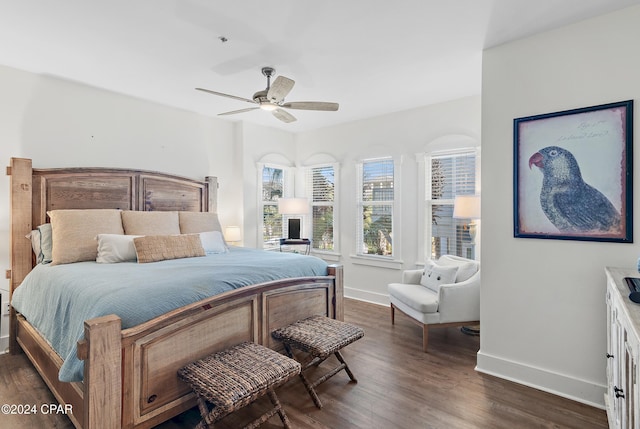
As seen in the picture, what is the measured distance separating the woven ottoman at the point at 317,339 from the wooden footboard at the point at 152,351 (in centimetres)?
16

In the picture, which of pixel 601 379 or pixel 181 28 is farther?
pixel 181 28

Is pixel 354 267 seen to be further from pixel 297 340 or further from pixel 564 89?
pixel 564 89

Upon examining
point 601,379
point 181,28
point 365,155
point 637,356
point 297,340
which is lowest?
point 601,379

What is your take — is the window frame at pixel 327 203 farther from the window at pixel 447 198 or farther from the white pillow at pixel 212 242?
the white pillow at pixel 212 242

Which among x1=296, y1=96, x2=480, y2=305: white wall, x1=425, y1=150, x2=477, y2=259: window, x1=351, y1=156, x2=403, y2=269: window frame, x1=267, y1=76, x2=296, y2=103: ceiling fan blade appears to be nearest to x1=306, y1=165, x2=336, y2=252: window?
x1=296, y1=96, x2=480, y2=305: white wall

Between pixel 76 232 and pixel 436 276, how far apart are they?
3.50m

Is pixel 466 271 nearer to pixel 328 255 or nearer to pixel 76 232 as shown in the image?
pixel 328 255

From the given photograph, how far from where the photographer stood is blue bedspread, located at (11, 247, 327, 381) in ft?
6.01

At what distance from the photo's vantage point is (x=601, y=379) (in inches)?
87.7

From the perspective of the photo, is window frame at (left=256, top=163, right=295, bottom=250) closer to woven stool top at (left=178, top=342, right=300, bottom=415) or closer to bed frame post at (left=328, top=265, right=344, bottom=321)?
bed frame post at (left=328, top=265, right=344, bottom=321)

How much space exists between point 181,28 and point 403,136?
296 centimetres

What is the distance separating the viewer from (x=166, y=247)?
3047mm

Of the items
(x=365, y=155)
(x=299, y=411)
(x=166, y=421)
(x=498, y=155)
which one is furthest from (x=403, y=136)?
(x=166, y=421)

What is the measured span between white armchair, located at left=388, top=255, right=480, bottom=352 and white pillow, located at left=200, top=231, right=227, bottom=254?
199 centimetres
